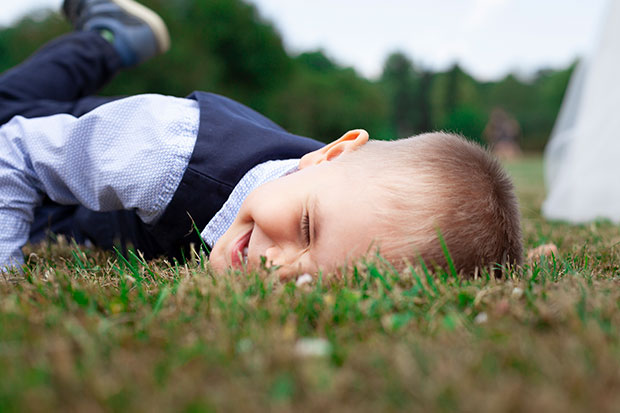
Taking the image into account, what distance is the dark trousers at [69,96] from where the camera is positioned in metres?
2.53

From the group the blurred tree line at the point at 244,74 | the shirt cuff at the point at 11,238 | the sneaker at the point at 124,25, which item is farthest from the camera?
the blurred tree line at the point at 244,74

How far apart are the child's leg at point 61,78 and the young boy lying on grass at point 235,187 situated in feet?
0.05

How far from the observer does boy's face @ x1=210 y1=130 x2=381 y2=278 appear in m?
1.56

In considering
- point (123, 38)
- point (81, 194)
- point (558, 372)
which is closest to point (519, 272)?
point (558, 372)

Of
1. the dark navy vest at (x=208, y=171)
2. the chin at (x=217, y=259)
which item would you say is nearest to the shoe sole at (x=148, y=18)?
the dark navy vest at (x=208, y=171)

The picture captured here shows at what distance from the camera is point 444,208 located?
1.57m

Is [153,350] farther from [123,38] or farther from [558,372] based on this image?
[123,38]

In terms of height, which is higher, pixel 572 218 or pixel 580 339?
pixel 580 339

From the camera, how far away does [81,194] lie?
7.06ft

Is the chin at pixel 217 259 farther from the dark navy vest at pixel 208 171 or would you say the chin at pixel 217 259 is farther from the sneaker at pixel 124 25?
the sneaker at pixel 124 25

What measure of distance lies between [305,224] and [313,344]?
0.75 meters

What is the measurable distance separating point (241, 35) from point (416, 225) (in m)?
23.7

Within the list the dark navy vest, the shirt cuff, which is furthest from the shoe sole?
the shirt cuff

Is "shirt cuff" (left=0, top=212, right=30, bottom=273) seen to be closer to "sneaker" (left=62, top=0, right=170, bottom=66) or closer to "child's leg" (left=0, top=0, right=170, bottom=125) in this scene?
"child's leg" (left=0, top=0, right=170, bottom=125)
